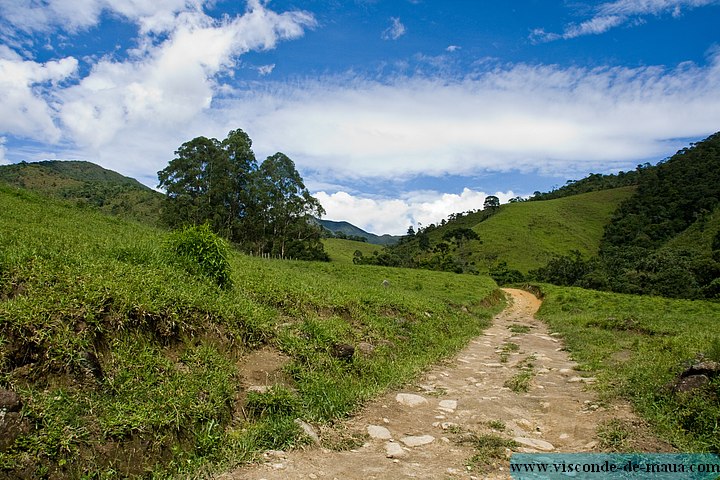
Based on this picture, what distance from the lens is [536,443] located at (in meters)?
5.04

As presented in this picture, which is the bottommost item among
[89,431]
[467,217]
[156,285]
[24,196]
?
[89,431]

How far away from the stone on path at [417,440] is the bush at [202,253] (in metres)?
5.13

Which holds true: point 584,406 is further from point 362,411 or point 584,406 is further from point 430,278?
point 430,278

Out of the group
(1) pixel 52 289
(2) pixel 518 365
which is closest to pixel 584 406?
(2) pixel 518 365

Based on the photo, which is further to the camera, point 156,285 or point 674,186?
point 674,186

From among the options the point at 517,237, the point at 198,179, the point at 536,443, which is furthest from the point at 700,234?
the point at 536,443

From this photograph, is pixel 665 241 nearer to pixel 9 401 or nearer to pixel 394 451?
pixel 394 451

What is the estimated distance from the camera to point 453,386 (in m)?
7.83

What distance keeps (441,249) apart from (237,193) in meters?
51.1

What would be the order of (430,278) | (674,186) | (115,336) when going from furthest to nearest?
(674,186), (430,278), (115,336)

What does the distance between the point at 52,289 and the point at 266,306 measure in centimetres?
391

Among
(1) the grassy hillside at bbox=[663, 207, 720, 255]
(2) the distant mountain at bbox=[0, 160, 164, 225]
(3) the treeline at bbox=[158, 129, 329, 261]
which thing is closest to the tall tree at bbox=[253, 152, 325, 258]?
(3) the treeline at bbox=[158, 129, 329, 261]

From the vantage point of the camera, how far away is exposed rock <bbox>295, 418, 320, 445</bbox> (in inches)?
192

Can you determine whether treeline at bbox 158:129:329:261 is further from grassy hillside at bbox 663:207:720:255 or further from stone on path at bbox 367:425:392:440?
grassy hillside at bbox 663:207:720:255
